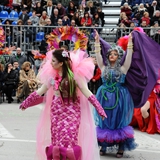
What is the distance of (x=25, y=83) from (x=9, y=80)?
0.50m

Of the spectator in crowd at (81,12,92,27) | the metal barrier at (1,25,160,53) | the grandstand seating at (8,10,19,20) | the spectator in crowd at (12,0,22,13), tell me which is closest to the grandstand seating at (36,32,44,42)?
the metal barrier at (1,25,160,53)

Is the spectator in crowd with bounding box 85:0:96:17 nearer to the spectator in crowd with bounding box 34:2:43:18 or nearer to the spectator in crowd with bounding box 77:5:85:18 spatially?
the spectator in crowd with bounding box 77:5:85:18

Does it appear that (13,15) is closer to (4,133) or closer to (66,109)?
(4,133)

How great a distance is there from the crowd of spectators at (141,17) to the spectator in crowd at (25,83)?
146 inches

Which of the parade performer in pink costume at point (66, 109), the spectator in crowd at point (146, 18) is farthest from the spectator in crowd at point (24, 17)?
the parade performer in pink costume at point (66, 109)

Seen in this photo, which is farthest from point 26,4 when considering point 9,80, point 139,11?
point 9,80

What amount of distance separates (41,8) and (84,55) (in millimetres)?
13365

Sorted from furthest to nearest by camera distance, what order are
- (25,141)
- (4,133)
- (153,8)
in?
(153,8), (4,133), (25,141)

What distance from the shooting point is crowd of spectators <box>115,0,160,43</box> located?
52.5 ft

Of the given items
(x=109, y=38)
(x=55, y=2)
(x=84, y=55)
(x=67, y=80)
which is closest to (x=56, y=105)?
(x=67, y=80)

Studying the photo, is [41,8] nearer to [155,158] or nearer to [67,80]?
[155,158]

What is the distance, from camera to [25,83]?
1398 centimetres

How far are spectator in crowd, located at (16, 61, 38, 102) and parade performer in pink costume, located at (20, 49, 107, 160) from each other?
8.17m

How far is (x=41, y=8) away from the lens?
18.9m
